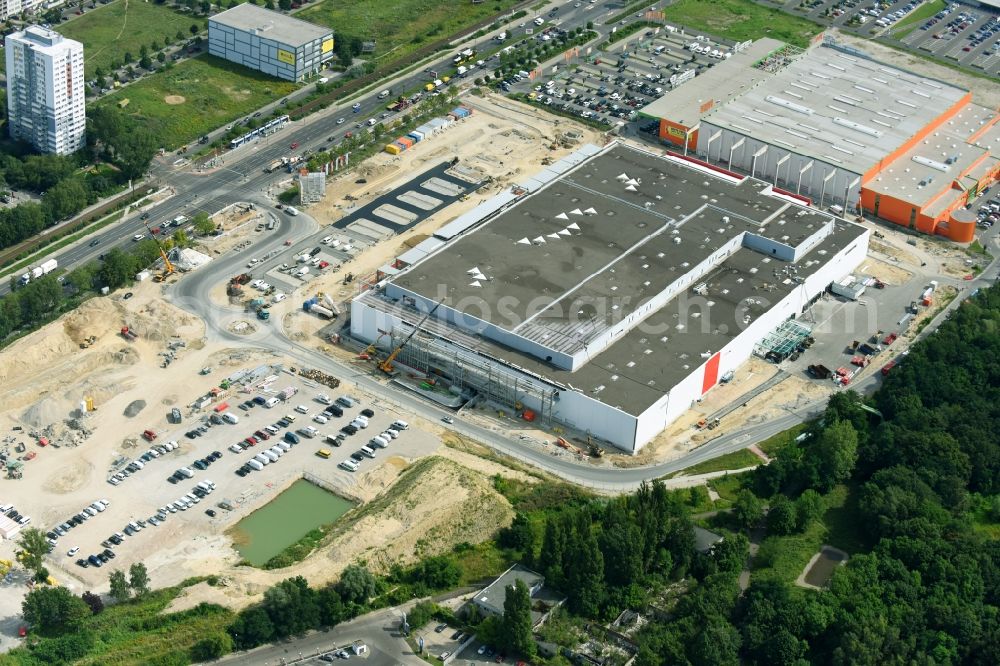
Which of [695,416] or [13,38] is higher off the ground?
[13,38]

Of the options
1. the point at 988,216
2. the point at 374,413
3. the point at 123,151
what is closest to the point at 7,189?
the point at 123,151

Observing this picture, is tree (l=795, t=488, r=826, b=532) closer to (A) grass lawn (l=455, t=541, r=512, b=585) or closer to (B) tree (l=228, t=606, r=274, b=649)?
(A) grass lawn (l=455, t=541, r=512, b=585)

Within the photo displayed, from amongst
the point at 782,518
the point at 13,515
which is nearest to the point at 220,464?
the point at 13,515

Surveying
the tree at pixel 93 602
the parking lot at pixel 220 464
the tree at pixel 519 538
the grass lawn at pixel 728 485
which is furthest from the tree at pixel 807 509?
the tree at pixel 93 602

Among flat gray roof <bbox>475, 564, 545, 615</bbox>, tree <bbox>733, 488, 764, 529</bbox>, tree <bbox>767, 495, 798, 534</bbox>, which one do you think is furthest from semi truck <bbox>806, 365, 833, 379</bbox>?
flat gray roof <bbox>475, 564, 545, 615</bbox>

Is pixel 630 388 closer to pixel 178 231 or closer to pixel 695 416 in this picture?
pixel 695 416

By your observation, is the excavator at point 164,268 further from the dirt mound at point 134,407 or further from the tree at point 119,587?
the tree at point 119,587
